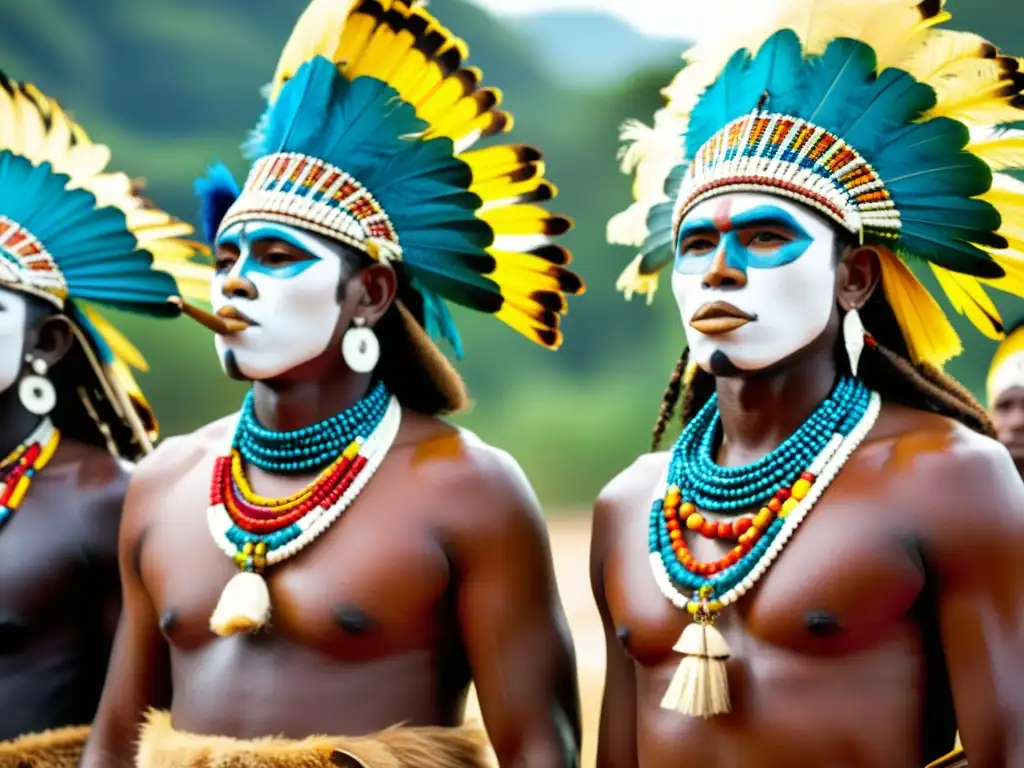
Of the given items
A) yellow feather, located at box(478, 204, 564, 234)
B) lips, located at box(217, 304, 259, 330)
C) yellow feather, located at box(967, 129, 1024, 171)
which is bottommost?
lips, located at box(217, 304, 259, 330)

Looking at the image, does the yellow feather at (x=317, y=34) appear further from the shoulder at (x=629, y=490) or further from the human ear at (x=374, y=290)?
the shoulder at (x=629, y=490)

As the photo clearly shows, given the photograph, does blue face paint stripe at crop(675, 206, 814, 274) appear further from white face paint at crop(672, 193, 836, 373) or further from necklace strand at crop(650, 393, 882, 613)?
necklace strand at crop(650, 393, 882, 613)

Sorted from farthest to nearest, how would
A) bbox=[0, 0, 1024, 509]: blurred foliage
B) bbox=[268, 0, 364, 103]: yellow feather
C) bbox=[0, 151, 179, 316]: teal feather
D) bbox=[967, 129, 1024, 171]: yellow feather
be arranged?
bbox=[0, 0, 1024, 509]: blurred foliage → bbox=[0, 151, 179, 316]: teal feather → bbox=[268, 0, 364, 103]: yellow feather → bbox=[967, 129, 1024, 171]: yellow feather

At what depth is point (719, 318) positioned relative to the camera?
2.91m

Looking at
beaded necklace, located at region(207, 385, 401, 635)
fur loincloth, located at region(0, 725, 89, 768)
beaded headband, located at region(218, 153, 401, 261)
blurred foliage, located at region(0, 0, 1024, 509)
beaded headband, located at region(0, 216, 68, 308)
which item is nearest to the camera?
beaded necklace, located at region(207, 385, 401, 635)

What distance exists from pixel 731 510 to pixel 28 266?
7.43ft

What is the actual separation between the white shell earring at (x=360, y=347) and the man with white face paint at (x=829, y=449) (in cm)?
72

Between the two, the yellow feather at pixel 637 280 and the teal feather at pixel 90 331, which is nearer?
the yellow feather at pixel 637 280

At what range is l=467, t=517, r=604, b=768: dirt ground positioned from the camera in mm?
7770

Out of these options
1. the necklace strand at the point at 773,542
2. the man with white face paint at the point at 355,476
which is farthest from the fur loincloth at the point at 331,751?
the necklace strand at the point at 773,542

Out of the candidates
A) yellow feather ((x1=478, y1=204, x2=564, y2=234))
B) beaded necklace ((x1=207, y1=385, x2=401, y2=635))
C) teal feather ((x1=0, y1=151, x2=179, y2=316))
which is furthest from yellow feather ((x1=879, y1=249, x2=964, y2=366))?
teal feather ((x1=0, y1=151, x2=179, y2=316))

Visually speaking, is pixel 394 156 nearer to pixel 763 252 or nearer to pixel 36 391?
pixel 763 252

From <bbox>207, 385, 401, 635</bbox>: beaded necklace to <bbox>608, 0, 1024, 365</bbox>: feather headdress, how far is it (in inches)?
39.3

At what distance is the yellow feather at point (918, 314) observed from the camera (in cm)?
305
